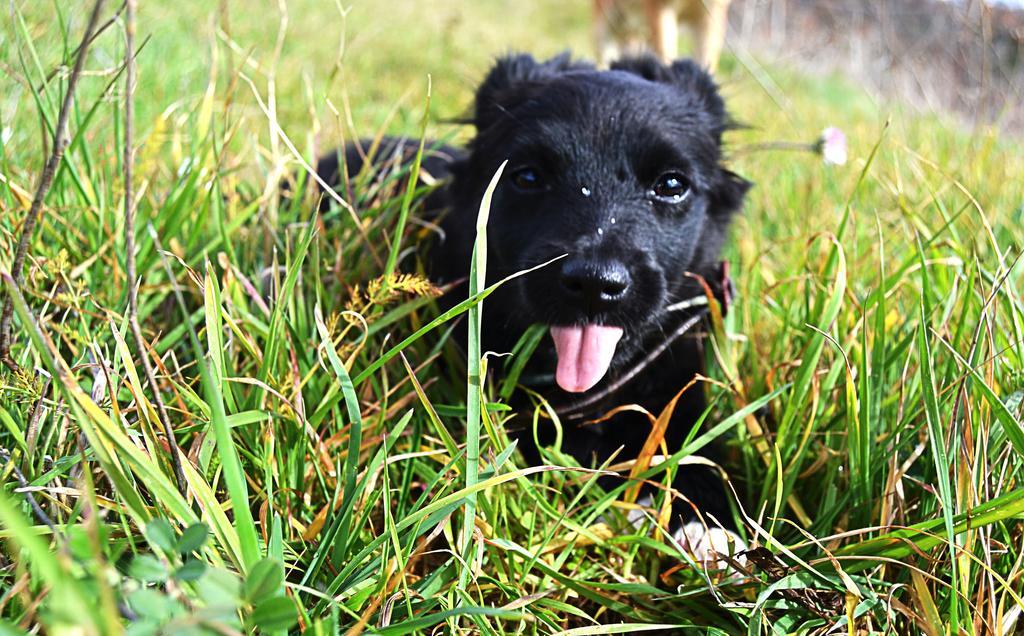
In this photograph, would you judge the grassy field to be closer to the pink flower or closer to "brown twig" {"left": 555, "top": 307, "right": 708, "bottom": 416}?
"brown twig" {"left": 555, "top": 307, "right": 708, "bottom": 416}

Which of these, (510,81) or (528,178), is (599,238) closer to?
(528,178)

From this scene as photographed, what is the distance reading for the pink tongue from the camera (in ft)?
5.80

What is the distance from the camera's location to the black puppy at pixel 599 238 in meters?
1.77

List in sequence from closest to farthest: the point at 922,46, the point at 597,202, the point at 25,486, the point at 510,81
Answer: the point at 25,486 → the point at 597,202 → the point at 510,81 → the point at 922,46

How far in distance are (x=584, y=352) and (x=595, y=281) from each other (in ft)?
0.70

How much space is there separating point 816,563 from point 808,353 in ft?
1.72

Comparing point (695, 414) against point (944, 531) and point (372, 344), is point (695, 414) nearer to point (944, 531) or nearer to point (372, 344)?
point (944, 531)

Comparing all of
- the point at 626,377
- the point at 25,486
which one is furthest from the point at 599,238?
the point at 25,486

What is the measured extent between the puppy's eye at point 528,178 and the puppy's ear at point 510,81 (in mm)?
272

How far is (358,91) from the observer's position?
4855 mm

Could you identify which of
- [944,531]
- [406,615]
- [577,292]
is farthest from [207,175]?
[944,531]

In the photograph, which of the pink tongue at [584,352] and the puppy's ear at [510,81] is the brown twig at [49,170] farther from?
the puppy's ear at [510,81]

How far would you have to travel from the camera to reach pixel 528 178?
200 cm

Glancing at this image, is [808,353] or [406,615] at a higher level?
[808,353]
